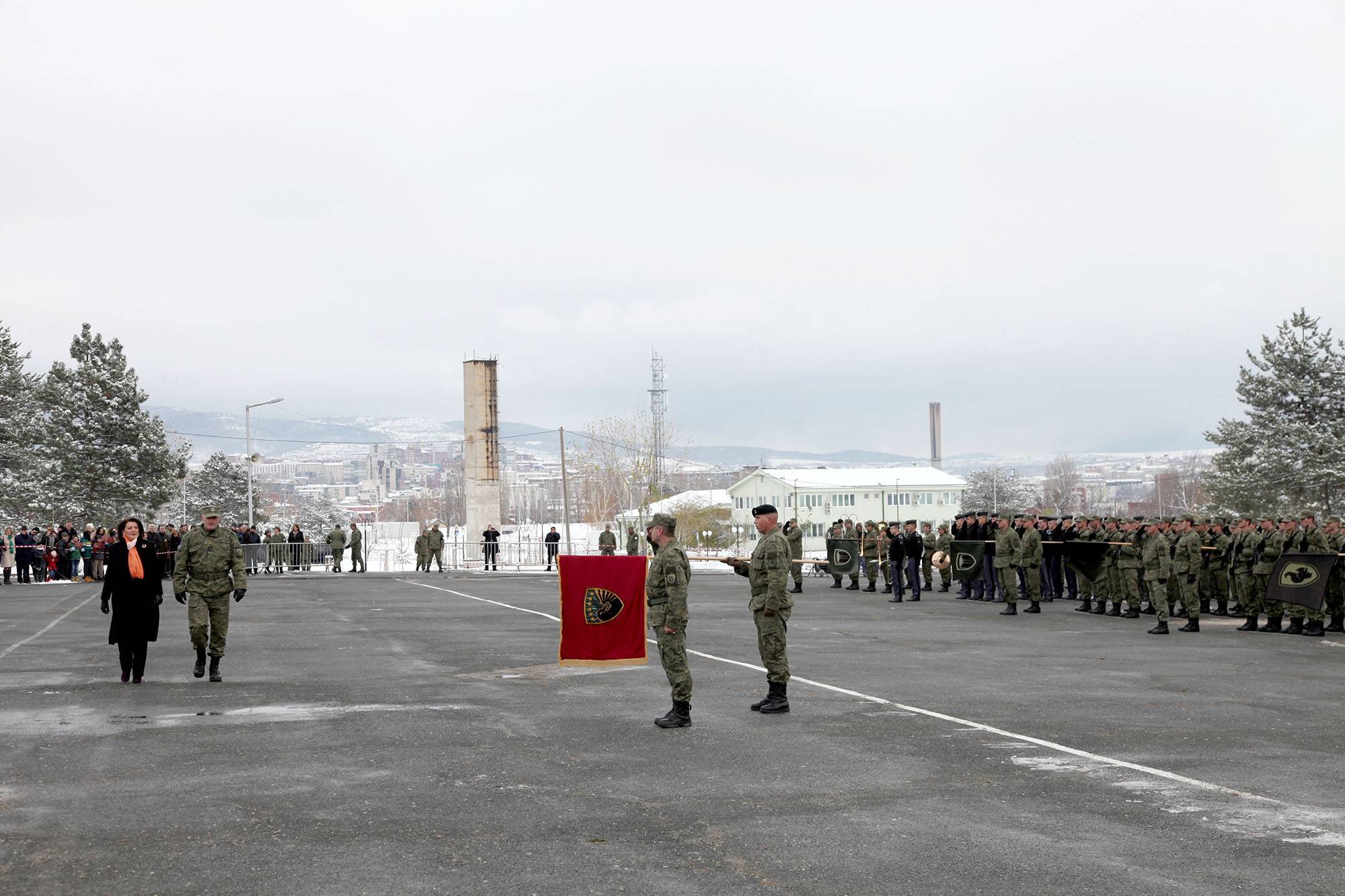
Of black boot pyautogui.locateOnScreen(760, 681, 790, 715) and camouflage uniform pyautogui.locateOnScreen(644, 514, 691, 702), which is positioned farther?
black boot pyautogui.locateOnScreen(760, 681, 790, 715)

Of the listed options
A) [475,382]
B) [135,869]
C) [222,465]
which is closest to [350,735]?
[135,869]

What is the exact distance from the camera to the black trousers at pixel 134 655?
15.4 meters

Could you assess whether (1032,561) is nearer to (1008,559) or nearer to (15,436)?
(1008,559)

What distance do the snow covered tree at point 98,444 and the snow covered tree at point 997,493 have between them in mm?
83498

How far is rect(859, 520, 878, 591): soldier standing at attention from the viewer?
1439 inches

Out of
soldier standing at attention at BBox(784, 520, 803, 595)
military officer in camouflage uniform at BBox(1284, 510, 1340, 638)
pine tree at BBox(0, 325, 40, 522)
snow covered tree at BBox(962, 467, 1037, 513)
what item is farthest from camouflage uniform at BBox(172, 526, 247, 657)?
snow covered tree at BBox(962, 467, 1037, 513)

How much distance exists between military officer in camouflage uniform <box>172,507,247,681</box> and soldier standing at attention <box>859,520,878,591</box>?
22834 mm

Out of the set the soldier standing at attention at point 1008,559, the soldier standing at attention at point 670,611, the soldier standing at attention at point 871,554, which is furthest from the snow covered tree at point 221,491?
the soldier standing at attention at point 670,611

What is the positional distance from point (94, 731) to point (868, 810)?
23.8ft

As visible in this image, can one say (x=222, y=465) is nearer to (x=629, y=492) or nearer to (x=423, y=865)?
(x=629, y=492)

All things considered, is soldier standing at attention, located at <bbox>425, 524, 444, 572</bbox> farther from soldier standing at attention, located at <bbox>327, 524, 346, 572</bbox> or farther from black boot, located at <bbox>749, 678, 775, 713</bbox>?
black boot, located at <bbox>749, 678, 775, 713</bbox>

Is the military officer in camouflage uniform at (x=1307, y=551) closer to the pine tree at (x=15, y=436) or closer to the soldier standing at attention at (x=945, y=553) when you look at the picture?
the soldier standing at attention at (x=945, y=553)

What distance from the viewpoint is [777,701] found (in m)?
12.9

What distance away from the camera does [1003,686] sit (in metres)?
15.0
